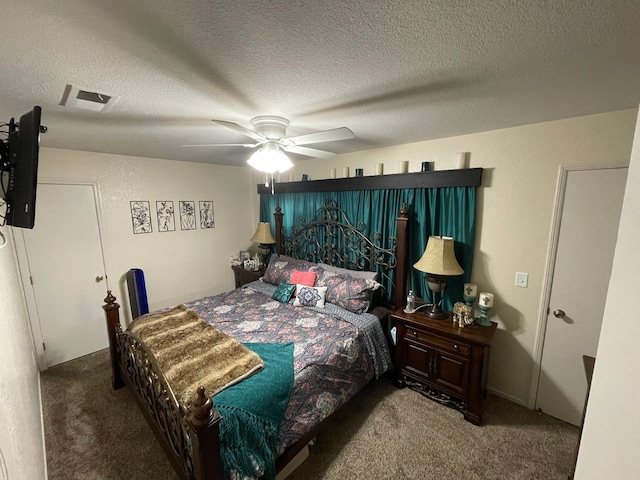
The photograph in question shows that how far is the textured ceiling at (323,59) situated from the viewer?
0.86 metres

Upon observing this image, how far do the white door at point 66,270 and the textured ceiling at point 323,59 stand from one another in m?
1.30

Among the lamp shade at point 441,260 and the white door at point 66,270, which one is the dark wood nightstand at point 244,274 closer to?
the white door at point 66,270

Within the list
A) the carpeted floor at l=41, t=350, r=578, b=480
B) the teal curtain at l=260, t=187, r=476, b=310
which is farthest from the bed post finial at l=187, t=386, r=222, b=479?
the teal curtain at l=260, t=187, r=476, b=310

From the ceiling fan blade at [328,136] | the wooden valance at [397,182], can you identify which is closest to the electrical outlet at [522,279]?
the wooden valance at [397,182]

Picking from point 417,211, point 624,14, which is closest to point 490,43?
point 624,14

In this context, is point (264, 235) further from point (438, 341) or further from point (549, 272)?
point (549, 272)

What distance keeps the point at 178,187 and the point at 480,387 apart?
4.08m

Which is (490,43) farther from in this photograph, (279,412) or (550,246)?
(279,412)

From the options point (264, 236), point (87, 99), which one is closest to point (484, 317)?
point (264, 236)

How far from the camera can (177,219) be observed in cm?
365

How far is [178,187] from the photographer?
360 centimetres

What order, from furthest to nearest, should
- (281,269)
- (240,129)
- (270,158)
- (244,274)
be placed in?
(244,274) → (281,269) → (270,158) → (240,129)

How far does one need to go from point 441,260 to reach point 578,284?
3.20 feet

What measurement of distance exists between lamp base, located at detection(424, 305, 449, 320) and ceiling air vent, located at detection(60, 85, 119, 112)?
280 cm
